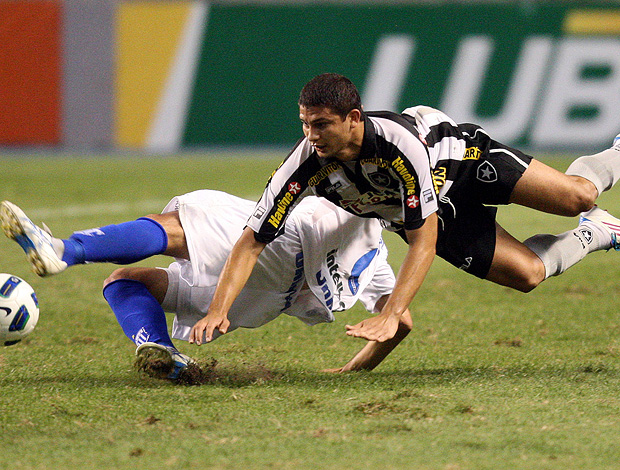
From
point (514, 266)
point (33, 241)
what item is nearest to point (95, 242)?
point (33, 241)

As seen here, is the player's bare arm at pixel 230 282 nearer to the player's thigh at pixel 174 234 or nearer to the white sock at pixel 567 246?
the player's thigh at pixel 174 234

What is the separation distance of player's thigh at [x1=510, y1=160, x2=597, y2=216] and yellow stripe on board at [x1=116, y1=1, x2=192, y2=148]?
12553 mm

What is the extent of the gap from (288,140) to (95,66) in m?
3.70

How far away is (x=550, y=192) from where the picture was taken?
428 centimetres

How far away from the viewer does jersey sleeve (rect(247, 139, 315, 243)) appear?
3.84 meters

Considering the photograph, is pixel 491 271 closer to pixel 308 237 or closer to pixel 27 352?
pixel 308 237

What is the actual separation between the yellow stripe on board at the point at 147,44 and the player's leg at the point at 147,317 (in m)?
12.4

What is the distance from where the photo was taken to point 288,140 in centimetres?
1625

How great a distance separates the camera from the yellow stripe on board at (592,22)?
1527 centimetres

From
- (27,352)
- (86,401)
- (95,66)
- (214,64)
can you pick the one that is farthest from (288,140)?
(86,401)

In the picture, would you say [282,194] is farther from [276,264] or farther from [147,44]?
[147,44]

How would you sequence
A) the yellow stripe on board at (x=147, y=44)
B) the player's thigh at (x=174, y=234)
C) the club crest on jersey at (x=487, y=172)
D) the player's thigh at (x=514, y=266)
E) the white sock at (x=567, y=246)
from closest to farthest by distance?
the player's thigh at (x=174, y=234) → the club crest on jersey at (x=487, y=172) → the player's thigh at (x=514, y=266) → the white sock at (x=567, y=246) → the yellow stripe on board at (x=147, y=44)

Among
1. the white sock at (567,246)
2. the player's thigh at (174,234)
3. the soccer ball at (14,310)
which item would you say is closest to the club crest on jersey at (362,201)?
the player's thigh at (174,234)

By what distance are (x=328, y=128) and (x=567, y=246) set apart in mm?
1640
